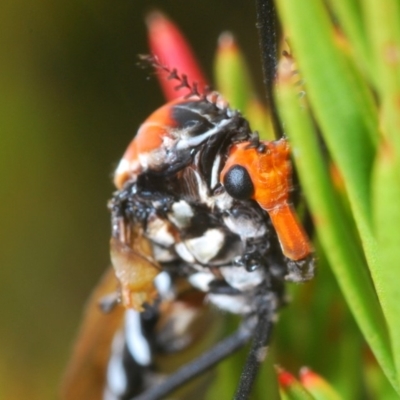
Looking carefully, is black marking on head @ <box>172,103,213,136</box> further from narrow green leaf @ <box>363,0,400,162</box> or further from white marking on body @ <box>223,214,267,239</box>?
narrow green leaf @ <box>363,0,400,162</box>

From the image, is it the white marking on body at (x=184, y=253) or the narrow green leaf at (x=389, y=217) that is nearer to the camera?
the narrow green leaf at (x=389, y=217)

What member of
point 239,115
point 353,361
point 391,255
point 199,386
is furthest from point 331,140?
point 199,386

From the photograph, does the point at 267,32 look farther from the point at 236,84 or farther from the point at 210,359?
the point at 210,359

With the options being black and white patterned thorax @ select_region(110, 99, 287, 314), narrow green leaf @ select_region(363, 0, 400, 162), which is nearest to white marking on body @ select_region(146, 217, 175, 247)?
black and white patterned thorax @ select_region(110, 99, 287, 314)

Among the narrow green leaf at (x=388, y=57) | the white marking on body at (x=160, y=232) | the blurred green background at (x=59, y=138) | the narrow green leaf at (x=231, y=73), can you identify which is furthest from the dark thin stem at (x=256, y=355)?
the blurred green background at (x=59, y=138)

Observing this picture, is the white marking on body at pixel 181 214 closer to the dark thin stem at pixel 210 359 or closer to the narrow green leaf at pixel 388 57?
the dark thin stem at pixel 210 359

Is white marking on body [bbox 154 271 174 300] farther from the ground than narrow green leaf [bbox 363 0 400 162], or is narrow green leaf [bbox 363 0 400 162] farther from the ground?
narrow green leaf [bbox 363 0 400 162]
